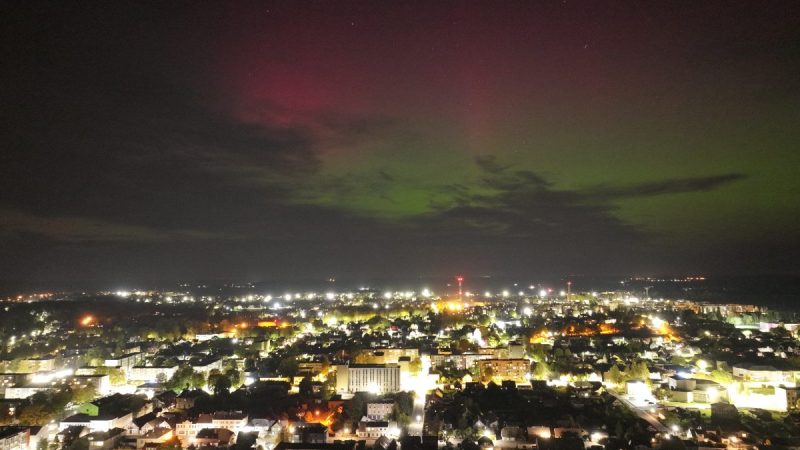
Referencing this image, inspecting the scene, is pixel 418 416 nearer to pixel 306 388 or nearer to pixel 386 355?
pixel 306 388

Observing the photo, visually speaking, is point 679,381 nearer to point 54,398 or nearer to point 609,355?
point 609,355

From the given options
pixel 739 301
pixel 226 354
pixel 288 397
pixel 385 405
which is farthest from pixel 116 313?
pixel 739 301

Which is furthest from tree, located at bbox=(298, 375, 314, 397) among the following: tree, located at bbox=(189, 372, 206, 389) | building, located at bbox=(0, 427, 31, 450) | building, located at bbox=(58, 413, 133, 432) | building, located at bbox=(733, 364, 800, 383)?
building, located at bbox=(733, 364, 800, 383)

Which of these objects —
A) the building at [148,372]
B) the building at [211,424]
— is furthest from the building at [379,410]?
the building at [148,372]

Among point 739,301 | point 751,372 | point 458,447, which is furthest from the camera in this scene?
point 739,301

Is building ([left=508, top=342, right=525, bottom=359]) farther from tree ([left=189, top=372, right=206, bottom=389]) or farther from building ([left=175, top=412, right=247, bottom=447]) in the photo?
building ([left=175, top=412, right=247, bottom=447])

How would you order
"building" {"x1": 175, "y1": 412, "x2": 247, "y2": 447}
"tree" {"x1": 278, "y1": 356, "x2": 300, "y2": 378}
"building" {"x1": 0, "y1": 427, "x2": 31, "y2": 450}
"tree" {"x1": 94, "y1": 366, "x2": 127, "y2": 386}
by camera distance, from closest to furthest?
"building" {"x1": 0, "y1": 427, "x2": 31, "y2": 450}
"building" {"x1": 175, "y1": 412, "x2": 247, "y2": 447}
"tree" {"x1": 278, "y1": 356, "x2": 300, "y2": 378}
"tree" {"x1": 94, "y1": 366, "x2": 127, "y2": 386}

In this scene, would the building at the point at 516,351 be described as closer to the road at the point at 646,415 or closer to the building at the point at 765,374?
the road at the point at 646,415
